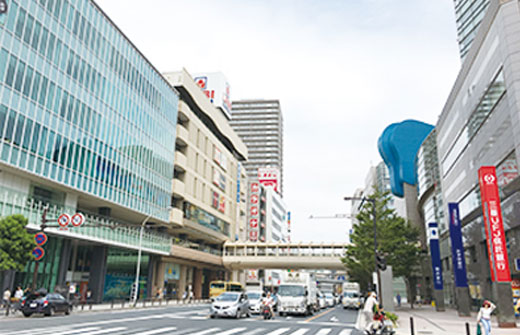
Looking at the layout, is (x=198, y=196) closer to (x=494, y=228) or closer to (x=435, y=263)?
(x=435, y=263)

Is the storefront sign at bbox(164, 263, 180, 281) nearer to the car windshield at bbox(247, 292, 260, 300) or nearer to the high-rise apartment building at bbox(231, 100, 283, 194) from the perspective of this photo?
the car windshield at bbox(247, 292, 260, 300)

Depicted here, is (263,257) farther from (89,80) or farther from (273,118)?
(273,118)

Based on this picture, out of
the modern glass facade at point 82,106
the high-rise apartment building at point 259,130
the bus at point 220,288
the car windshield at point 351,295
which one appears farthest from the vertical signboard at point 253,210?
the car windshield at point 351,295

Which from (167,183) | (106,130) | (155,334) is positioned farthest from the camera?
(167,183)

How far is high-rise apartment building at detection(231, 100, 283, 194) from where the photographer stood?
16038 cm

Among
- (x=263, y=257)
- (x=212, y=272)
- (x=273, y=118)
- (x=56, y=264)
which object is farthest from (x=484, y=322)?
(x=273, y=118)

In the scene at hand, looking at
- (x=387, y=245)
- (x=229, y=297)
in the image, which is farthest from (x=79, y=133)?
(x=387, y=245)

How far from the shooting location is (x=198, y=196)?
65.0m

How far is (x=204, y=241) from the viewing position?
7525 cm

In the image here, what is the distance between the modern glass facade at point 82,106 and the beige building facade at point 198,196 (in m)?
5.42

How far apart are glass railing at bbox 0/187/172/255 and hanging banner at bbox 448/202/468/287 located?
23.3m

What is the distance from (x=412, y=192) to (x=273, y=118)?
9356cm

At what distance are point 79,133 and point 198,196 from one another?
92.3 ft

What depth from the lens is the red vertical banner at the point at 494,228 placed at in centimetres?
2261
